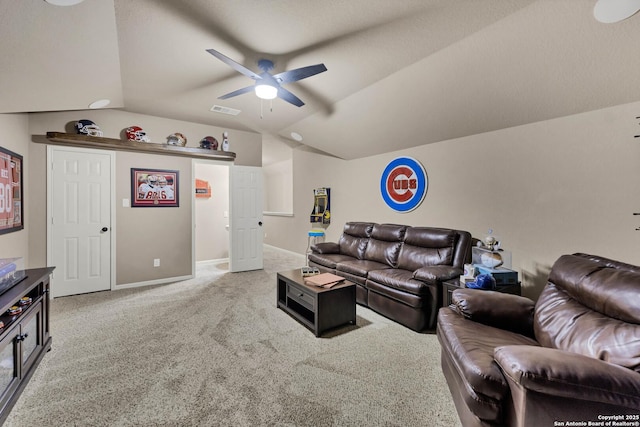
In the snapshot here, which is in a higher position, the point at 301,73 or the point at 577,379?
the point at 301,73

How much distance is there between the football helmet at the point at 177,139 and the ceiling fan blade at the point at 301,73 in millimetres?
2682

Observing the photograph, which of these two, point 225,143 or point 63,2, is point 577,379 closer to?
point 63,2

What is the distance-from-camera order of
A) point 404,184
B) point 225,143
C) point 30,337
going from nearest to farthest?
1. point 30,337
2. point 404,184
3. point 225,143

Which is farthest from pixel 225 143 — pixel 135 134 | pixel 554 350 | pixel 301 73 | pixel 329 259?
pixel 554 350

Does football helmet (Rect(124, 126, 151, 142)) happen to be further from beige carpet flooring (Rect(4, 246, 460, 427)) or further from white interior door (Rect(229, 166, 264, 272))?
beige carpet flooring (Rect(4, 246, 460, 427))

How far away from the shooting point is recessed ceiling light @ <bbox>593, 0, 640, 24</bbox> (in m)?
1.69

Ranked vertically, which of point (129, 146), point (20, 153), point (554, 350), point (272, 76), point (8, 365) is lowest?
point (8, 365)

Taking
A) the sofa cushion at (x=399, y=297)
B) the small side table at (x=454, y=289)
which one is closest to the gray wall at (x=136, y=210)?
the sofa cushion at (x=399, y=297)

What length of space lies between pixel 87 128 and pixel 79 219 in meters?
1.26

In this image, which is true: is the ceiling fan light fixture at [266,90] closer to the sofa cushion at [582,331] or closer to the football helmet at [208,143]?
the football helmet at [208,143]

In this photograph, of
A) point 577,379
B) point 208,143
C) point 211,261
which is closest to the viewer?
point 577,379

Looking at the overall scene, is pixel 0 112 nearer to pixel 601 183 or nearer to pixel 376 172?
pixel 376 172

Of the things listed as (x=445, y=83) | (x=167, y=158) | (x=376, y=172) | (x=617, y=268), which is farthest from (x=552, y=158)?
(x=167, y=158)

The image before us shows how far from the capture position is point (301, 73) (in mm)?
2344
